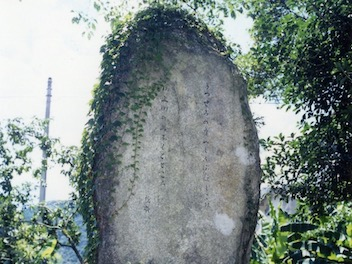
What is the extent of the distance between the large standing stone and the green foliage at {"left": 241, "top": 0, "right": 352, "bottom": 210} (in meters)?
1.27

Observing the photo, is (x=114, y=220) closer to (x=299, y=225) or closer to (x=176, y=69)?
(x=176, y=69)

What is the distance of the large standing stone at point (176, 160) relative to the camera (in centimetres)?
376

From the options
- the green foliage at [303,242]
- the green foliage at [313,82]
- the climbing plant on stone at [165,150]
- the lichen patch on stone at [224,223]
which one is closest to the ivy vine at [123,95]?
the climbing plant on stone at [165,150]

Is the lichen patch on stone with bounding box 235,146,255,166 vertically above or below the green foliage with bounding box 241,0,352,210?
below

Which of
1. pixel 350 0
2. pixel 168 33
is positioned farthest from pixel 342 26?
pixel 168 33

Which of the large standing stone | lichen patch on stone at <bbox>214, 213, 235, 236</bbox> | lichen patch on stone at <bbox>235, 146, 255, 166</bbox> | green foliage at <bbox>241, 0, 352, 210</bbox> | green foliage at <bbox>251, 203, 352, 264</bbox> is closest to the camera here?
the large standing stone

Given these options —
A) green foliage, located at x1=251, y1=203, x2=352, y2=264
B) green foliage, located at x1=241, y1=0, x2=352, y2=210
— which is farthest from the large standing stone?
green foliage, located at x1=251, y1=203, x2=352, y2=264

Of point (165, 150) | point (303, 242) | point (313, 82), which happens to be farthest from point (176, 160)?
point (303, 242)

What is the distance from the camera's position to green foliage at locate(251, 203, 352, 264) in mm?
6355

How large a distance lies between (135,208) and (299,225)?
10.4 feet

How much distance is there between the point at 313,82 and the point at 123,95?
7.61ft

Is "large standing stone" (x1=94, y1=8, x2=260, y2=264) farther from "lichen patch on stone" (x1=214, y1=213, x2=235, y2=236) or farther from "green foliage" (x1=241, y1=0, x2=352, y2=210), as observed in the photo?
"green foliage" (x1=241, y1=0, x2=352, y2=210)

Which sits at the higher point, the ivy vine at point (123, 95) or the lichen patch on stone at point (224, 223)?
the ivy vine at point (123, 95)

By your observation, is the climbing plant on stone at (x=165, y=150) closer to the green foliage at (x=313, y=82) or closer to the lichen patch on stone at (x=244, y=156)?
the lichen patch on stone at (x=244, y=156)
